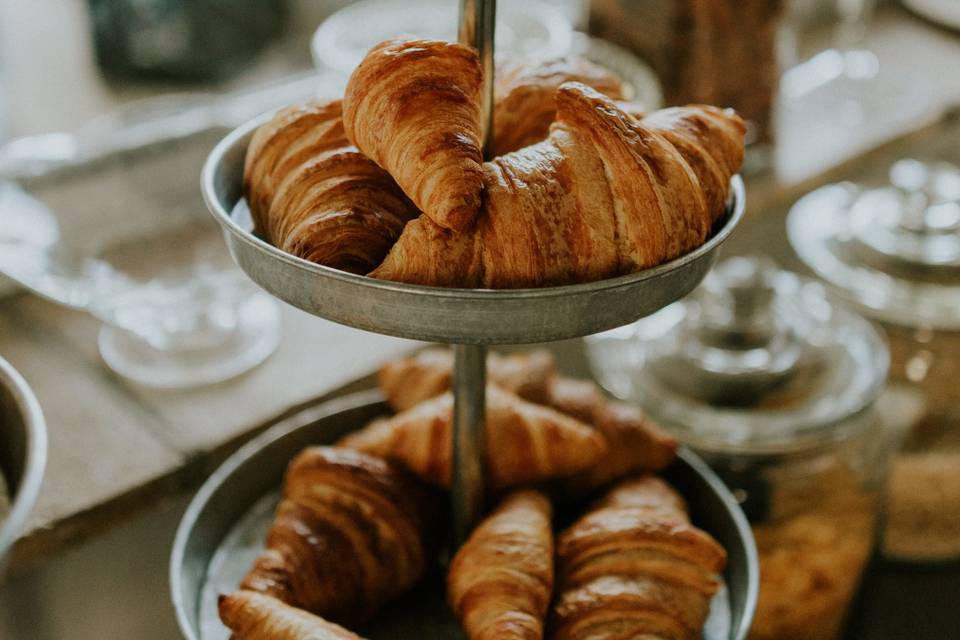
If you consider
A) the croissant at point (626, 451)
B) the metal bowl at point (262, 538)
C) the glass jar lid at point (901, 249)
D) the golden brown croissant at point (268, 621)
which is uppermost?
the golden brown croissant at point (268, 621)

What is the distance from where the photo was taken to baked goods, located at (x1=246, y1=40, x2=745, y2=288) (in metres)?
0.45

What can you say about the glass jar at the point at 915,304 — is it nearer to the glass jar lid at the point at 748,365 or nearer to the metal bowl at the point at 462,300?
the glass jar lid at the point at 748,365

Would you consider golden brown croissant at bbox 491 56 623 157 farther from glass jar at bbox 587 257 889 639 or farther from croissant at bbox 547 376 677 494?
glass jar at bbox 587 257 889 639

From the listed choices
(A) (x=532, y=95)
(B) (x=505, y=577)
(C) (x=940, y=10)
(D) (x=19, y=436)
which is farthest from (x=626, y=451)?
(C) (x=940, y=10)

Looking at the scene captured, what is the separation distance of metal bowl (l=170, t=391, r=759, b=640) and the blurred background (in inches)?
6.0

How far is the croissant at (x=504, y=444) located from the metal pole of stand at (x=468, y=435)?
17mm

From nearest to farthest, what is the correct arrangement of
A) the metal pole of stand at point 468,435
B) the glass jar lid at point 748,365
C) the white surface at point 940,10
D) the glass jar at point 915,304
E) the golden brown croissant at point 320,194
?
the golden brown croissant at point 320,194
the metal pole of stand at point 468,435
the glass jar lid at point 748,365
the glass jar at point 915,304
the white surface at point 940,10

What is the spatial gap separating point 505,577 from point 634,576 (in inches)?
3.1

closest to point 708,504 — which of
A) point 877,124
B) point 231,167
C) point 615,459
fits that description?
point 615,459

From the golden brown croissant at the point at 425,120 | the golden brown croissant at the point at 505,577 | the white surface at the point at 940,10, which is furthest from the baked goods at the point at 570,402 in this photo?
the white surface at the point at 940,10

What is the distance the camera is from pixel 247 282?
100cm

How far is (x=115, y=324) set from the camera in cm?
97

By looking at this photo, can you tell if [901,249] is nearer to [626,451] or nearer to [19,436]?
[626,451]

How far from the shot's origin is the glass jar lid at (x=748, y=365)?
854 millimetres
